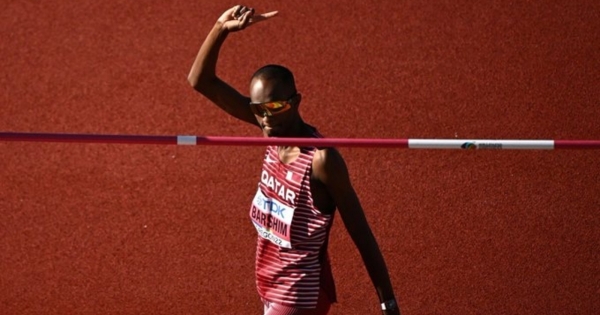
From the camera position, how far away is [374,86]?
5723mm

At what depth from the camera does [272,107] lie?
338cm

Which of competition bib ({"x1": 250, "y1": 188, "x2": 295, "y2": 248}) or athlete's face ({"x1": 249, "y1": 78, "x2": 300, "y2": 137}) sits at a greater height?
athlete's face ({"x1": 249, "y1": 78, "x2": 300, "y2": 137})

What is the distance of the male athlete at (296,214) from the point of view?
11.0ft

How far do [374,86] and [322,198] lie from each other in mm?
2408

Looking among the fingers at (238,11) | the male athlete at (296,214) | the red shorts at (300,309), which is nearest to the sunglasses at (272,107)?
the male athlete at (296,214)

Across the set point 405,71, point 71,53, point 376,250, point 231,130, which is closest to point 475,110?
point 405,71

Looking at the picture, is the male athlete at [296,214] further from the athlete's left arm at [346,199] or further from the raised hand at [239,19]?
the raised hand at [239,19]

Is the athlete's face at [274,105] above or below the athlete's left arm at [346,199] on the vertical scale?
above

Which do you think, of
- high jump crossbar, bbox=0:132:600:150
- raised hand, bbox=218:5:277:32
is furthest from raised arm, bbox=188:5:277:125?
high jump crossbar, bbox=0:132:600:150

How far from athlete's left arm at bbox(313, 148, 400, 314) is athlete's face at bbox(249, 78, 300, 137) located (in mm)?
156

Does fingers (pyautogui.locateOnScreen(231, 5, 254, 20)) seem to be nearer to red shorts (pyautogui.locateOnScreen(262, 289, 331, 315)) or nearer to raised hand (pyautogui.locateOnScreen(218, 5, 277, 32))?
raised hand (pyautogui.locateOnScreen(218, 5, 277, 32))

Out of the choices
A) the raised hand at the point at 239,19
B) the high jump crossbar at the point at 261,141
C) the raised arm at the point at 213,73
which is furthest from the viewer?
the raised arm at the point at 213,73

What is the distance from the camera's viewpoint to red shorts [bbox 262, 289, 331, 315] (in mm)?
3465

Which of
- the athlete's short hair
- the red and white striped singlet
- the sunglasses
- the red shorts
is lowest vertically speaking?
the red shorts
